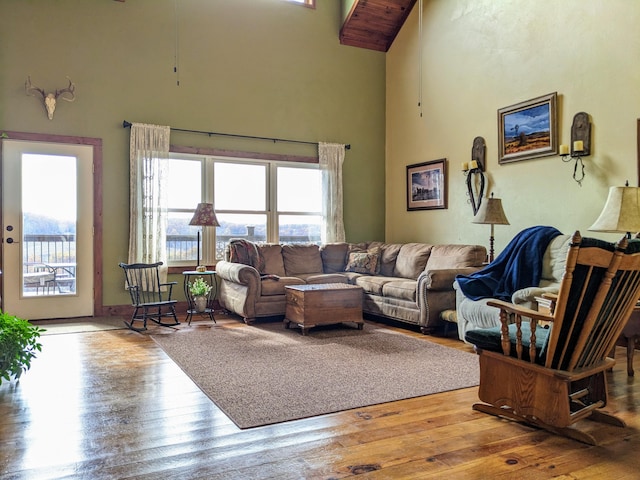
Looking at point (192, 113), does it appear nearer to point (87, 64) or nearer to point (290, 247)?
point (87, 64)

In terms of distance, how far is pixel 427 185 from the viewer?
6.89m

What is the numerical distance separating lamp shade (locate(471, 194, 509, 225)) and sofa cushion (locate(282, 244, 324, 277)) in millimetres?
2354

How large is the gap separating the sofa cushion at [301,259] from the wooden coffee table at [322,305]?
114 centimetres

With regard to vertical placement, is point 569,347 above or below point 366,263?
below

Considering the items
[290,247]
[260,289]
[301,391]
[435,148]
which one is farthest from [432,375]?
[435,148]

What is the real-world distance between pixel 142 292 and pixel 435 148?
4252 millimetres

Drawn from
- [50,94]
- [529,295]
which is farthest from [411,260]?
[50,94]

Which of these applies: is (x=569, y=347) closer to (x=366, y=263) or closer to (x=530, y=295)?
(x=530, y=295)

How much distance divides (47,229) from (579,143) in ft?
19.0

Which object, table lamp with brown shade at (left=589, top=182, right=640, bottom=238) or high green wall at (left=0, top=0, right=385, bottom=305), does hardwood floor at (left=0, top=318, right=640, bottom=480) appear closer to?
table lamp with brown shade at (left=589, top=182, right=640, bottom=238)

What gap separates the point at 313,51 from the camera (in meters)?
7.25

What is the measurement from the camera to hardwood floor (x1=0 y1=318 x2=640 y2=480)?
82.4 inches

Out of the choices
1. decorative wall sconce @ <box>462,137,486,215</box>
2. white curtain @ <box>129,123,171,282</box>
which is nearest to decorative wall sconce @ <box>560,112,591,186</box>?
decorative wall sconce @ <box>462,137,486,215</box>

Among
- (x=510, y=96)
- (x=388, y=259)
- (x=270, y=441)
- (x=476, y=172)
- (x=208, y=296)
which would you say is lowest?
(x=270, y=441)
